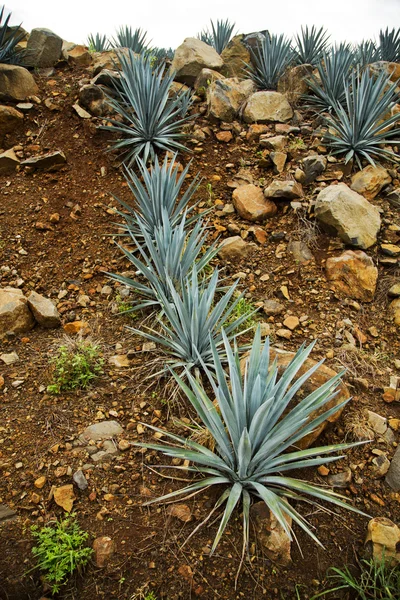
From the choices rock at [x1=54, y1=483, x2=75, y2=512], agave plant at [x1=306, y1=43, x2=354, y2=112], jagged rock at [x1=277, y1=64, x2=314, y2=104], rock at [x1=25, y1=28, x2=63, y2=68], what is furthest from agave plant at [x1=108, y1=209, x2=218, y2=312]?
rock at [x1=25, y1=28, x2=63, y2=68]

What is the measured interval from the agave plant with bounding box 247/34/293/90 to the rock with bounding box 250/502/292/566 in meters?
5.29

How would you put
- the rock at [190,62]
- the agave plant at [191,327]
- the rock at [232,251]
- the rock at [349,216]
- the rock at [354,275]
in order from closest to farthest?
the agave plant at [191,327], the rock at [354,275], the rock at [349,216], the rock at [232,251], the rock at [190,62]

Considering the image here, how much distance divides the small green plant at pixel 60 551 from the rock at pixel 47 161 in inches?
143

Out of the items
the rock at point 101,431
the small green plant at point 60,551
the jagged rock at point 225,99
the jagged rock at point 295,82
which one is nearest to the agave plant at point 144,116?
the jagged rock at point 225,99

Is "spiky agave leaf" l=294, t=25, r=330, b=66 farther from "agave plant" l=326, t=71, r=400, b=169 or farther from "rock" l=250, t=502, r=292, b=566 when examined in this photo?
"rock" l=250, t=502, r=292, b=566

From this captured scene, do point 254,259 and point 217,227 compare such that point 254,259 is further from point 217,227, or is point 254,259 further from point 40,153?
point 40,153

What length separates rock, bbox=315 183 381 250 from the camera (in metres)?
3.77

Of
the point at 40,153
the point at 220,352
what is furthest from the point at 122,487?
the point at 40,153

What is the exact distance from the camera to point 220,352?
290cm

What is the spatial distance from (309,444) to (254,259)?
6.23 feet

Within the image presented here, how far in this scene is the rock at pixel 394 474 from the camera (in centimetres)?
232

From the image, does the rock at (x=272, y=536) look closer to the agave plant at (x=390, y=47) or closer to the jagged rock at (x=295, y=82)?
the jagged rock at (x=295, y=82)

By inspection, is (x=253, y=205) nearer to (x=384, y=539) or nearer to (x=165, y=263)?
(x=165, y=263)

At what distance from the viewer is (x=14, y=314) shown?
128 inches
